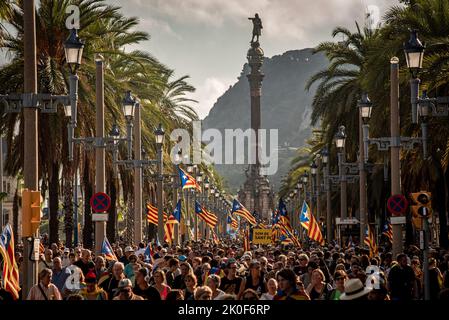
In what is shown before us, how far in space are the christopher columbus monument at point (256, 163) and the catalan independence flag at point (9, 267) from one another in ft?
404

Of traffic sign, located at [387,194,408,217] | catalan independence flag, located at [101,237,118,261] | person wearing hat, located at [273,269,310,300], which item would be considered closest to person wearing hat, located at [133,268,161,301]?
person wearing hat, located at [273,269,310,300]

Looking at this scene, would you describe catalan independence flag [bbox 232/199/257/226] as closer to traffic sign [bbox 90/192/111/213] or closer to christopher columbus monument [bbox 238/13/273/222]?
traffic sign [bbox 90/192/111/213]

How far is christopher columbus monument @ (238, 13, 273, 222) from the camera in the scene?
14650 centimetres

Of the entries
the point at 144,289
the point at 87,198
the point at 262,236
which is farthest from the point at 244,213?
the point at 144,289

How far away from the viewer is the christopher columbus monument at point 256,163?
146 meters

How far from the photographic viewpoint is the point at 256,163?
163 m

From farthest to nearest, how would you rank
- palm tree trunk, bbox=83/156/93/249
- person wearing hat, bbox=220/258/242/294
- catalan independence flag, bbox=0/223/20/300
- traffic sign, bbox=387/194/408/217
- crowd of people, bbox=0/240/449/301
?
1. palm tree trunk, bbox=83/156/93/249
2. traffic sign, bbox=387/194/408/217
3. person wearing hat, bbox=220/258/242/294
4. catalan independence flag, bbox=0/223/20/300
5. crowd of people, bbox=0/240/449/301

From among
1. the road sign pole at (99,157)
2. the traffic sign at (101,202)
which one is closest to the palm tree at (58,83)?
the road sign pole at (99,157)

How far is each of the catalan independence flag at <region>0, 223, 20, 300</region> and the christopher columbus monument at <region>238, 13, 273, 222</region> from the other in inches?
4844

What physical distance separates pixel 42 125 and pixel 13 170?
4972mm

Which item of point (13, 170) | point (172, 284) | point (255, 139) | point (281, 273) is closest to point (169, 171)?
point (13, 170)

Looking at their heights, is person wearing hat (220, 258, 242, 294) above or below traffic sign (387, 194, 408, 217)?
below
